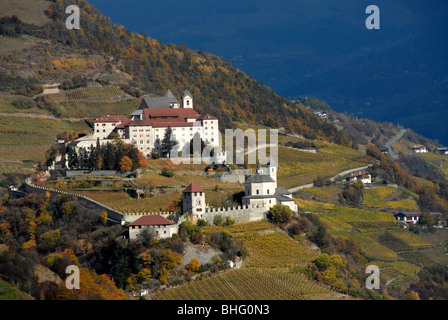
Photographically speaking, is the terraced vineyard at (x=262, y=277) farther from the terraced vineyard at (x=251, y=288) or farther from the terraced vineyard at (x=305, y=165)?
the terraced vineyard at (x=305, y=165)

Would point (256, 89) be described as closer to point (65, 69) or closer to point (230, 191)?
point (65, 69)

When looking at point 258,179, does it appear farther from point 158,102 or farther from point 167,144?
point 158,102

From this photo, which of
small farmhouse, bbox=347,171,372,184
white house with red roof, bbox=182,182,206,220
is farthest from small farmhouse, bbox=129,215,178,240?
small farmhouse, bbox=347,171,372,184

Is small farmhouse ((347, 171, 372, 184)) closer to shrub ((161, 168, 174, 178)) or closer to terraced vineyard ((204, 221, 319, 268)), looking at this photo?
shrub ((161, 168, 174, 178))

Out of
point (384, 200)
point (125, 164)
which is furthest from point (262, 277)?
point (384, 200)

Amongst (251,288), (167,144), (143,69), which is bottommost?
(251,288)

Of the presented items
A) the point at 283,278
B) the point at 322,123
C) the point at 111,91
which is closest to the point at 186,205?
the point at 283,278
